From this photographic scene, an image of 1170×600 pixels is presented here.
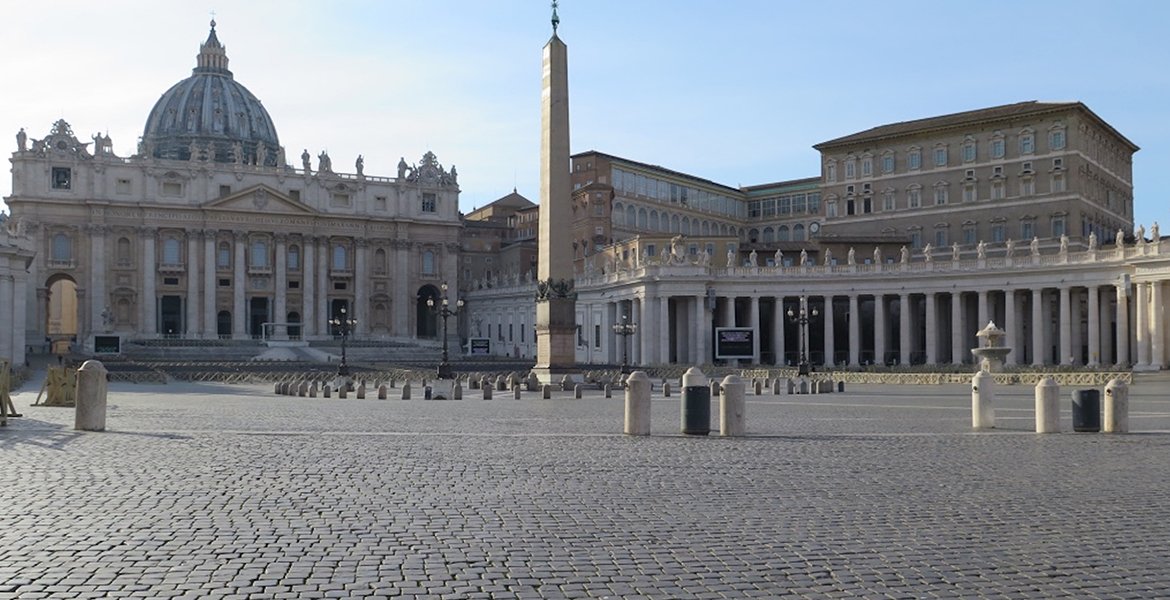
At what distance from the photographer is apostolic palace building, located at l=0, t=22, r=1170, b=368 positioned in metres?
67.7

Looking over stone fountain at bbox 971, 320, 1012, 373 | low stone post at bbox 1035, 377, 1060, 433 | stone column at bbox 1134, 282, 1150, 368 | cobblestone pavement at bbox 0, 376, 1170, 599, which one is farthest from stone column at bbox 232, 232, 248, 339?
low stone post at bbox 1035, 377, 1060, 433

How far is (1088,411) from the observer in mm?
20797

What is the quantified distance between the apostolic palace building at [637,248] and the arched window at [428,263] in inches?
5.8

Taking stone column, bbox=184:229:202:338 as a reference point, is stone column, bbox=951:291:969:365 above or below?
below

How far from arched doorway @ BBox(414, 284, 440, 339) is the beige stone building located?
15cm

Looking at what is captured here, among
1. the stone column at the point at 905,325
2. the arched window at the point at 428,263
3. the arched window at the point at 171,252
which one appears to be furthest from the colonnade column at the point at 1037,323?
the arched window at the point at 171,252

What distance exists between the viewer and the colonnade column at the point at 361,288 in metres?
114

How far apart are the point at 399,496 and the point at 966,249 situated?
77997 mm

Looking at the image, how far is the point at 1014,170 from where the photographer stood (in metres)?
83.1

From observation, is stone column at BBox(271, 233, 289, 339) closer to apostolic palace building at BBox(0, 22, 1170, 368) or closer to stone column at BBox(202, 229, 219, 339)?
apostolic palace building at BBox(0, 22, 1170, 368)

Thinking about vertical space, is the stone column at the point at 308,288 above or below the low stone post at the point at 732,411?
above

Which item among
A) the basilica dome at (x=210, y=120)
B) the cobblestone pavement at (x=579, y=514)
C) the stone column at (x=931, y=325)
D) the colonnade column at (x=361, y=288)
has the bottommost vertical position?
the cobblestone pavement at (x=579, y=514)

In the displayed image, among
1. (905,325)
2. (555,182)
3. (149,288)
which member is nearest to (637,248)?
(905,325)

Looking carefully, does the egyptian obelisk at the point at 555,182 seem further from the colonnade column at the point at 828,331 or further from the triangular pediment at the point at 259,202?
the triangular pediment at the point at 259,202
